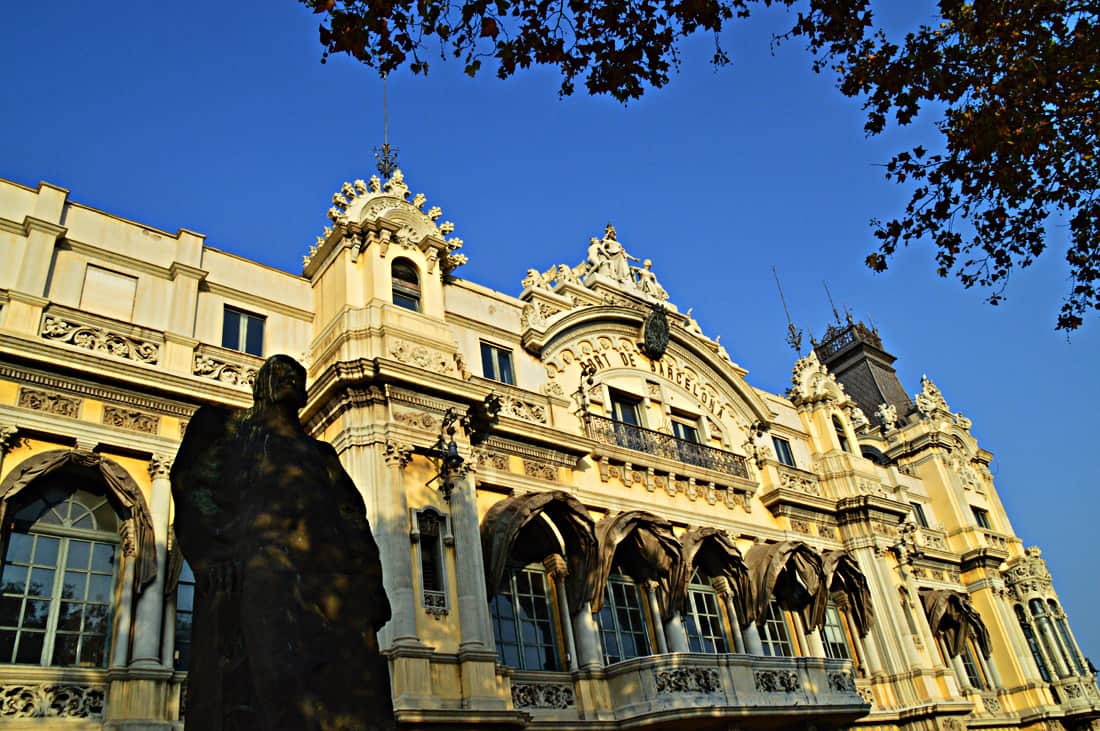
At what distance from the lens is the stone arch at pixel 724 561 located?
59.9 ft

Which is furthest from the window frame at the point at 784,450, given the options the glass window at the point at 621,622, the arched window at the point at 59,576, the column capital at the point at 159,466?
the arched window at the point at 59,576

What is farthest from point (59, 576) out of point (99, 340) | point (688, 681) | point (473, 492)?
point (688, 681)

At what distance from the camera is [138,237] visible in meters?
15.5

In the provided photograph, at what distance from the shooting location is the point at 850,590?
70.9 feet

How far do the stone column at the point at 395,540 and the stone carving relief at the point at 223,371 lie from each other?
294 cm

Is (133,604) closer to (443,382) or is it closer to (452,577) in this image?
(452,577)

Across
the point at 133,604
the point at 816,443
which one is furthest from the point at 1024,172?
the point at 816,443

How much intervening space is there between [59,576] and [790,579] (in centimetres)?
1510

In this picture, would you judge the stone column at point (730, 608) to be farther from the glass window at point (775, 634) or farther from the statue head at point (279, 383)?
the statue head at point (279, 383)

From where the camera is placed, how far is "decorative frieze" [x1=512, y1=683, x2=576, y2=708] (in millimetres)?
13922

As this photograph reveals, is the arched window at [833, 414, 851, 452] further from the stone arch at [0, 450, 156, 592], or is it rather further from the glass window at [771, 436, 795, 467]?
the stone arch at [0, 450, 156, 592]

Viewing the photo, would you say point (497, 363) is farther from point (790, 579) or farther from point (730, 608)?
point (790, 579)

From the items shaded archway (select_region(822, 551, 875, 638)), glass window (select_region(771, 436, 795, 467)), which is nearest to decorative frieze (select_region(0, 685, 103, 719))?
shaded archway (select_region(822, 551, 875, 638))

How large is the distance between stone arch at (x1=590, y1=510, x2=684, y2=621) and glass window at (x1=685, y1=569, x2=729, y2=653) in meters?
1.06
